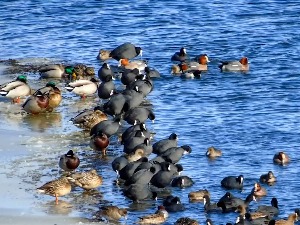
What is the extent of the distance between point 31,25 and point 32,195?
20.3 m

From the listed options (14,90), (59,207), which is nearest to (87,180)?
(59,207)

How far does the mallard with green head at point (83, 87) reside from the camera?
2761cm

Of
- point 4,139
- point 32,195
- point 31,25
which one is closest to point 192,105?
point 4,139

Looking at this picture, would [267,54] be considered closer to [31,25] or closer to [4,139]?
[31,25]

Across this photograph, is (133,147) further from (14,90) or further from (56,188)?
(14,90)

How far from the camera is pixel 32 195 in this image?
19859 millimetres

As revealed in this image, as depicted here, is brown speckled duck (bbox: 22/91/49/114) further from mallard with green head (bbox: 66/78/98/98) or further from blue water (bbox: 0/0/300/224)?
mallard with green head (bbox: 66/78/98/98)

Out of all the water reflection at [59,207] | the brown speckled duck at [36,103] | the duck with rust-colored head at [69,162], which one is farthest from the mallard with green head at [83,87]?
the water reflection at [59,207]

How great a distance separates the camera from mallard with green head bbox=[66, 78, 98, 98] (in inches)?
1087

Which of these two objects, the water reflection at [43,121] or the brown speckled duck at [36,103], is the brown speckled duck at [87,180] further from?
the brown speckled duck at [36,103]

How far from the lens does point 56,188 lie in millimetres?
19375

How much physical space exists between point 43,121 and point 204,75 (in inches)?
320

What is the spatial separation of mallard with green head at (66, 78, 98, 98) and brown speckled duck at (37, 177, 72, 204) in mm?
8117

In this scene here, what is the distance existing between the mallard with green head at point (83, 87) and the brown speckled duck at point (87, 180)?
24.5 ft
